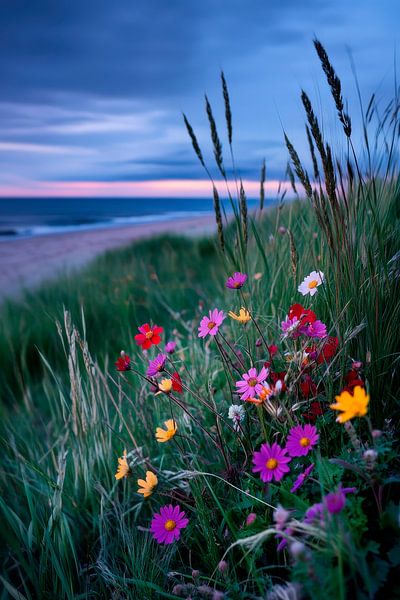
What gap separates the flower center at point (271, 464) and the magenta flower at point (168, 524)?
0.27 metres

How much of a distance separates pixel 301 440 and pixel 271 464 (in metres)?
0.09

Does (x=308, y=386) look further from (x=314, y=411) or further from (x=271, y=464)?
(x=271, y=464)

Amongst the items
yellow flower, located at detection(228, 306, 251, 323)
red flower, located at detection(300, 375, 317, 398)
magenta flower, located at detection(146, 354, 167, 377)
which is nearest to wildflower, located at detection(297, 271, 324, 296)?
yellow flower, located at detection(228, 306, 251, 323)

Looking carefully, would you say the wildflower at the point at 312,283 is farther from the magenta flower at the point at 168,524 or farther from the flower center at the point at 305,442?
the magenta flower at the point at 168,524

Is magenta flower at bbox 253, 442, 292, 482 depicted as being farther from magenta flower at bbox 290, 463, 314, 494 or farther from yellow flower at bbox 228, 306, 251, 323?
yellow flower at bbox 228, 306, 251, 323

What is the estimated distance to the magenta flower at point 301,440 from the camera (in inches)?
46.1

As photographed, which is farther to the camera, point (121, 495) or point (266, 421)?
Result: point (121, 495)

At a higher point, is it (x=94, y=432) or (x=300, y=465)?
(x=300, y=465)

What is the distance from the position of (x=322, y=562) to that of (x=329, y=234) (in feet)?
2.54

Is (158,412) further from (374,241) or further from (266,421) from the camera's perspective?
(374,241)

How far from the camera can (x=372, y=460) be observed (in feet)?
3.16

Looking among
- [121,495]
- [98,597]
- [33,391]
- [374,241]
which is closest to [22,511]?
[121,495]

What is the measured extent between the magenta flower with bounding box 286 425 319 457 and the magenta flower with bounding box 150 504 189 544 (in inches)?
12.8

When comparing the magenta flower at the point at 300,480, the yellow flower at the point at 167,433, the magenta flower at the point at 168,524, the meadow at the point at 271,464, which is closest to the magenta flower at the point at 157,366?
the meadow at the point at 271,464
